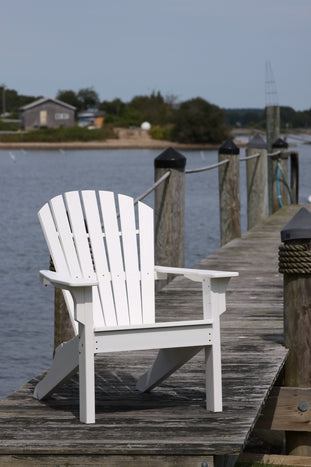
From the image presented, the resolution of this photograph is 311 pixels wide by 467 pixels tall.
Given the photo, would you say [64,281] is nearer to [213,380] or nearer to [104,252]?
[104,252]

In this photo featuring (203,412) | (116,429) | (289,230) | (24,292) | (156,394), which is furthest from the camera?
(24,292)

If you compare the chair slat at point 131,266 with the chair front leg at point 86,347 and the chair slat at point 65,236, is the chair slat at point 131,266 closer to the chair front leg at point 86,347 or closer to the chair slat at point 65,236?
the chair slat at point 65,236

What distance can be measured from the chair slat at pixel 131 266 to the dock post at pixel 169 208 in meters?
2.80

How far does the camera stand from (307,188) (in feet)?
115

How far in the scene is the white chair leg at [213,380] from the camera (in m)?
3.63

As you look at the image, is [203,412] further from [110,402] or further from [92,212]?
[92,212]

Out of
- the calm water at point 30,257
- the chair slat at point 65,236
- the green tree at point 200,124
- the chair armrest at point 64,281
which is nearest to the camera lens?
the chair armrest at point 64,281

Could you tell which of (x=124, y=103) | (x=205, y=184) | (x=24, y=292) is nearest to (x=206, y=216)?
(x=24, y=292)

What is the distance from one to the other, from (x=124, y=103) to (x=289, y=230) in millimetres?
124450

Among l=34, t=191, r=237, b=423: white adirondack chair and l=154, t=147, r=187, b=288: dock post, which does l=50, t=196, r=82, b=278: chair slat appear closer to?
l=34, t=191, r=237, b=423: white adirondack chair

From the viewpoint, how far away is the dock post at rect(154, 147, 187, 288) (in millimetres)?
6992

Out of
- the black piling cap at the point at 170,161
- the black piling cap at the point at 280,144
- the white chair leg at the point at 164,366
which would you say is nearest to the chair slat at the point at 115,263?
the white chair leg at the point at 164,366

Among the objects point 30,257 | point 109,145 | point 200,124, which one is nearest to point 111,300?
point 30,257

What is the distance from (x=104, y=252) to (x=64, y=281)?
0.62 metres
